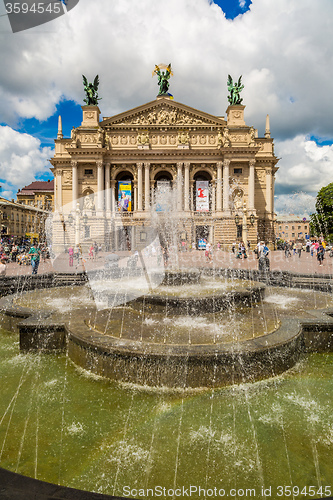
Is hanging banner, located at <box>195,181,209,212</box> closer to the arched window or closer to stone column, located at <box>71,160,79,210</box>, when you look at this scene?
the arched window

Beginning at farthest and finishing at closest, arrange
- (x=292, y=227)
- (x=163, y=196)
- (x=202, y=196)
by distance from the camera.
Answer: (x=292, y=227)
(x=163, y=196)
(x=202, y=196)

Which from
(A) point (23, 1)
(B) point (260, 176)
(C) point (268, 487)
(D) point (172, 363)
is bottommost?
(C) point (268, 487)

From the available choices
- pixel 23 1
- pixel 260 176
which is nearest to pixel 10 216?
pixel 260 176

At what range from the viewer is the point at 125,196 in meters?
48.4

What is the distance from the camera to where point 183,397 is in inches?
178

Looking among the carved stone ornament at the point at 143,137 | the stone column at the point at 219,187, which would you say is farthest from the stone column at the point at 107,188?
the stone column at the point at 219,187

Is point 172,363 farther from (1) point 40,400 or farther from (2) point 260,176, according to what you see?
(2) point 260,176

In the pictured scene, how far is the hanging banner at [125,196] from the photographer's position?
48094 millimetres

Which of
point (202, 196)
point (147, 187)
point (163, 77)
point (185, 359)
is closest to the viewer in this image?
point (185, 359)

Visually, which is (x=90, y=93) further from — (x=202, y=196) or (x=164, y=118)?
(x=202, y=196)

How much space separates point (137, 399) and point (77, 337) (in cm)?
165

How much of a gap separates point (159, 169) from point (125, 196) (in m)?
7.11

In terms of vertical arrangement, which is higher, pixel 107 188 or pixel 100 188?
pixel 107 188

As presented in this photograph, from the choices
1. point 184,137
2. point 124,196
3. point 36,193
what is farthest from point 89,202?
point 36,193
